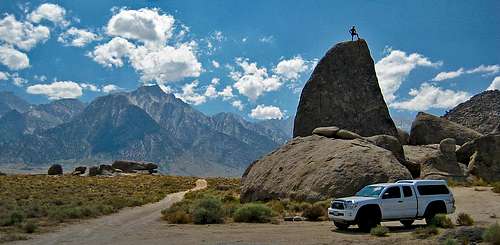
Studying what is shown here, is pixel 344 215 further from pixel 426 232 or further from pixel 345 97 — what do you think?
pixel 345 97

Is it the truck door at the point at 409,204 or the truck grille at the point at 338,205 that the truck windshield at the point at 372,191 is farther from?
the truck grille at the point at 338,205

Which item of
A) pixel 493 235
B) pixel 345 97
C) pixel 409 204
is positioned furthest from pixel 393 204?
pixel 345 97

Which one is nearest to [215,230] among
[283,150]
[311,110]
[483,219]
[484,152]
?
[483,219]

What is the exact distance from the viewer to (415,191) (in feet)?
72.9

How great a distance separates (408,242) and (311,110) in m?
32.8

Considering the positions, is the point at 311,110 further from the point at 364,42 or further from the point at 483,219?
the point at 483,219

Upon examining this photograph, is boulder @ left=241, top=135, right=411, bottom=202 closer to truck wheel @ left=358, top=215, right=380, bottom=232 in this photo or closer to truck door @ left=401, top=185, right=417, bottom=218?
truck door @ left=401, top=185, right=417, bottom=218

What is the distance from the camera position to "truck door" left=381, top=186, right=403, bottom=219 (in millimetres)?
21609

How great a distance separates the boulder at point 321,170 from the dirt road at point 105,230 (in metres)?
7.58

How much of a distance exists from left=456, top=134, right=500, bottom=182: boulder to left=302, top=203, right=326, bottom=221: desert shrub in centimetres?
2447

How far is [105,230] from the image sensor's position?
2489 centimetres

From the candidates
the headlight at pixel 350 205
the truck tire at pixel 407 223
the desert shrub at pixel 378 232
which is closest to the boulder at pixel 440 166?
the truck tire at pixel 407 223

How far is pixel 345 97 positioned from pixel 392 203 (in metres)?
30.5

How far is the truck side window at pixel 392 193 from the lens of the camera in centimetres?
2175
